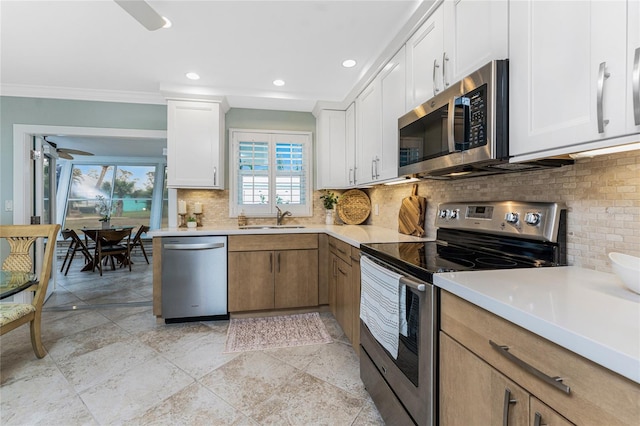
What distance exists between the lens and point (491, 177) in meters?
1.68

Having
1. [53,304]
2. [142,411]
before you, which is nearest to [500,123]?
[142,411]

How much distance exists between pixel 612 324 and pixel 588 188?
2.55ft

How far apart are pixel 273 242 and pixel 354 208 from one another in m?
1.10

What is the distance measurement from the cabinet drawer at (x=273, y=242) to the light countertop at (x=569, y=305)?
205 cm

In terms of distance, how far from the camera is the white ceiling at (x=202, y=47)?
191 cm

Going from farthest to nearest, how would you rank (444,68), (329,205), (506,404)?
(329,205)
(444,68)
(506,404)

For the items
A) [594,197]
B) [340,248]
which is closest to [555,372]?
[594,197]

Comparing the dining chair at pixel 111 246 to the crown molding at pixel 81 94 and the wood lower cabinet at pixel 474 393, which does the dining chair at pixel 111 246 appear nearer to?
the crown molding at pixel 81 94

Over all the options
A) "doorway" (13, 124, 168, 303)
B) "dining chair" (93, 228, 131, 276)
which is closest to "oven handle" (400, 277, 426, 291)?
"doorway" (13, 124, 168, 303)

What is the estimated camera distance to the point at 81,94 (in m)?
3.25

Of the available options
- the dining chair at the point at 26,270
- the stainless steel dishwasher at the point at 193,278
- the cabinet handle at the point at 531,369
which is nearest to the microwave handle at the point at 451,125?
the cabinet handle at the point at 531,369

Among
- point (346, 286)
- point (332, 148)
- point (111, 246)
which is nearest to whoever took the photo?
point (346, 286)

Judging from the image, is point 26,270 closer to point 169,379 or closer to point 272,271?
point 169,379

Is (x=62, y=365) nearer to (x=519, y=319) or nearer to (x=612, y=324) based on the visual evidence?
(x=519, y=319)
